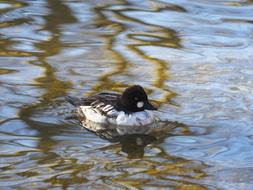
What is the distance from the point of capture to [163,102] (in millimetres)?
10258

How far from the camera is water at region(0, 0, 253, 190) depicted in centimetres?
831

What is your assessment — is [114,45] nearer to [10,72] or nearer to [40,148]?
[10,72]

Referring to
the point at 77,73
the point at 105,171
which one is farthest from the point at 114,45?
the point at 105,171

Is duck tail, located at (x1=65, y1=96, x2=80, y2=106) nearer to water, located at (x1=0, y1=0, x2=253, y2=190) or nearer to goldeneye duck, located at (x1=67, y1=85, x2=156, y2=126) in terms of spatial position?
goldeneye duck, located at (x1=67, y1=85, x2=156, y2=126)

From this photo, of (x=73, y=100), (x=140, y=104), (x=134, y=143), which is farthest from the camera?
(x=73, y=100)

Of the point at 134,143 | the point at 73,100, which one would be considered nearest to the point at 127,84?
the point at 73,100

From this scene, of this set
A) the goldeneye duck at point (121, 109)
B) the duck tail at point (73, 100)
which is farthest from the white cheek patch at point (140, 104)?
the duck tail at point (73, 100)

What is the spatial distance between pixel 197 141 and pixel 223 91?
1579mm

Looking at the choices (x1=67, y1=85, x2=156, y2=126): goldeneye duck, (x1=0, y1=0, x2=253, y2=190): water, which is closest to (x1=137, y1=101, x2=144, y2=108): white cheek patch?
(x1=67, y1=85, x2=156, y2=126): goldeneye duck

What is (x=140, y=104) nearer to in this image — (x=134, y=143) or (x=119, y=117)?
(x=119, y=117)

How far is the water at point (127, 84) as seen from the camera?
8312 mm

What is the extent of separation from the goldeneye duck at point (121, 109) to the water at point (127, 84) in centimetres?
22

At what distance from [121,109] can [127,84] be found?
112cm

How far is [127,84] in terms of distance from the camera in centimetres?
1095
